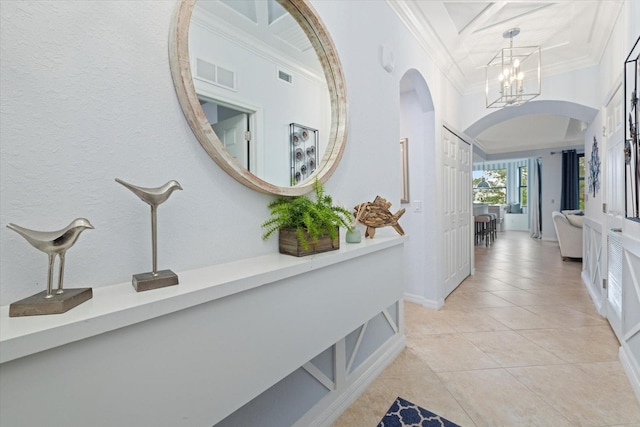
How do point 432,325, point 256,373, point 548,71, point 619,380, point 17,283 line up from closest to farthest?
point 17,283
point 256,373
point 619,380
point 432,325
point 548,71

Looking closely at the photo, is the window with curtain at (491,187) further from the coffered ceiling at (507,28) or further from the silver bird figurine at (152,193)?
the silver bird figurine at (152,193)

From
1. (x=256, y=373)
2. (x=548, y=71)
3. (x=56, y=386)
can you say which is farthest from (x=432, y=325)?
(x=548, y=71)

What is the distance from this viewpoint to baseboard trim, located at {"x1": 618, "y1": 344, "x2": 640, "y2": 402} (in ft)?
5.56

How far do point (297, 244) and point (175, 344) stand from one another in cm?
59

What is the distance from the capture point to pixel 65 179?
0.77m

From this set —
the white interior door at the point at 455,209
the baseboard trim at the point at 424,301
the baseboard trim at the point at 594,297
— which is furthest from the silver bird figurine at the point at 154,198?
the baseboard trim at the point at 594,297

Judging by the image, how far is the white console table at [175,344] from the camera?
568 millimetres

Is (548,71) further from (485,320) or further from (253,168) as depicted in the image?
(253,168)

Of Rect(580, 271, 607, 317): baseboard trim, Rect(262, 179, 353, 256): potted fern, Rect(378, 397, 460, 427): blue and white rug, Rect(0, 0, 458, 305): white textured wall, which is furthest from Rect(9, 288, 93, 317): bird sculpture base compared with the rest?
Rect(580, 271, 607, 317): baseboard trim

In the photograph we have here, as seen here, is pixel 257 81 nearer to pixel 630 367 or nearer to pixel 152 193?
pixel 152 193

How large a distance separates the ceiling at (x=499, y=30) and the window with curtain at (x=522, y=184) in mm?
8330

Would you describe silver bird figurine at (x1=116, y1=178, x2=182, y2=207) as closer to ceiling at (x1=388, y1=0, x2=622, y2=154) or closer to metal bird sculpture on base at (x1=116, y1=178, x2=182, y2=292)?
metal bird sculpture on base at (x1=116, y1=178, x2=182, y2=292)

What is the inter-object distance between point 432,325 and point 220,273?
2308 millimetres

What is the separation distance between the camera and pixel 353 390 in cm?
171
